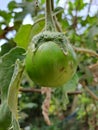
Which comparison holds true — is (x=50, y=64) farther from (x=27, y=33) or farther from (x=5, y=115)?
(x=27, y=33)

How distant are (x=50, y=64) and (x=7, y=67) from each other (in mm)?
153

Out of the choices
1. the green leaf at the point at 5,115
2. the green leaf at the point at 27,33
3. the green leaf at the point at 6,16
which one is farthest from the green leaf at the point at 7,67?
the green leaf at the point at 6,16

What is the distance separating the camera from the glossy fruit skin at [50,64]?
0.60 meters

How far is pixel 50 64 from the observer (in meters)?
0.60

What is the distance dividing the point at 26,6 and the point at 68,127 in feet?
9.20

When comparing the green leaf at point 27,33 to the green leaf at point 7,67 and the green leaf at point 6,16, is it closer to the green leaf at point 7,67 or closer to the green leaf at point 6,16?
the green leaf at point 7,67

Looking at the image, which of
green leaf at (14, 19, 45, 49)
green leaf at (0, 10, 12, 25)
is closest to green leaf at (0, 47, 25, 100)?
green leaf at (14, 19, 45, 49)

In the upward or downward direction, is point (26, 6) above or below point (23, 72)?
below

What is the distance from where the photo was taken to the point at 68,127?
4211 millimetres

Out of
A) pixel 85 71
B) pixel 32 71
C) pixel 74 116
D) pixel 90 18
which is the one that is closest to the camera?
pixel 32 71

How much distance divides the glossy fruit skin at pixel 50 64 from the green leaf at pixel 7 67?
105 millimetres

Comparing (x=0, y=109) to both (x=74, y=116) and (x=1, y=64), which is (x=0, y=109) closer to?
(x=1, y=64)

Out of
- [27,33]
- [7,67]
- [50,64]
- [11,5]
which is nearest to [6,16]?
[11,5]

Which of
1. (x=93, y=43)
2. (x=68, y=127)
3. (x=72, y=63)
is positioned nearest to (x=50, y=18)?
(x=72, y=63)
